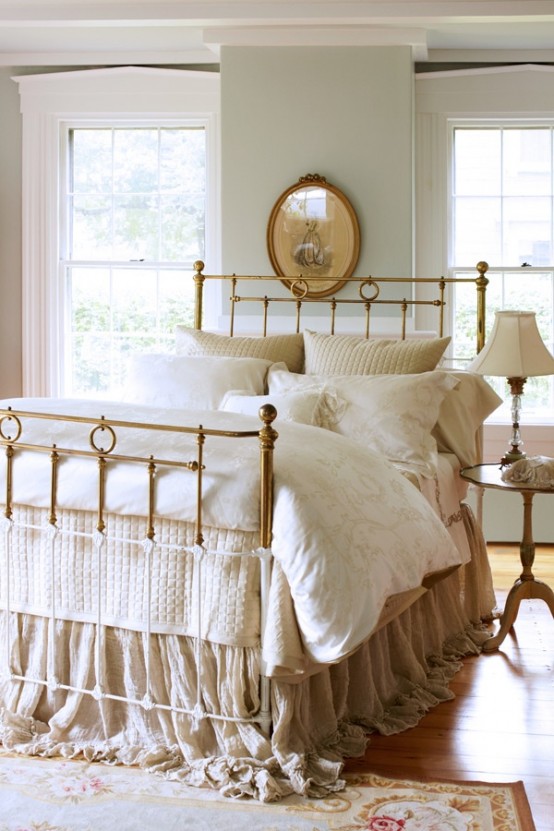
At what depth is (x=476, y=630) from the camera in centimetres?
383

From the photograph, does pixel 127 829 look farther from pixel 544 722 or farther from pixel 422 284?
pixel 422 284

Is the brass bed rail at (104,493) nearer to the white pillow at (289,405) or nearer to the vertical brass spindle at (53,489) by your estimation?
the vertical brass spindle at (53,489)

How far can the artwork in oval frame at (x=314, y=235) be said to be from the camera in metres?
5.31

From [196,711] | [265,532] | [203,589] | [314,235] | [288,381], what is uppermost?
[314,235]

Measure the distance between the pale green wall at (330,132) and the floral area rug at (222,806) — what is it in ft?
10.5

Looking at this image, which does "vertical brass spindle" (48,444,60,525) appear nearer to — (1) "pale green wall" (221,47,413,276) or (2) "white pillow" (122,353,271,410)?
(2) "white pillow" (122,353,271,410)

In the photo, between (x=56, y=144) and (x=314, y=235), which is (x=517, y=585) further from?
(x=56, y=144)

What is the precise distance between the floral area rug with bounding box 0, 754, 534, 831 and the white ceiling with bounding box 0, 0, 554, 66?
358 centimetres

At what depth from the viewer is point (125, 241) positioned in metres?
5.80

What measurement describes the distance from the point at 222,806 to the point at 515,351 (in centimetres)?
192

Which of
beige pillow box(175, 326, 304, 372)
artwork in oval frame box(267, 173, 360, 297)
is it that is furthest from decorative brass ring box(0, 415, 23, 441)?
artwork in oval frame box(267, 173, 360, 297)

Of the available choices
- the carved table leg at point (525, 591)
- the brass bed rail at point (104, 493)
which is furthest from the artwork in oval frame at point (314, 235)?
the brass bed rail at point (104, 493)

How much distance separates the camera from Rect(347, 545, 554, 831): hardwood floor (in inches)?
105

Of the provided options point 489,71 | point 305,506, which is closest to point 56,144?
point 489,71
